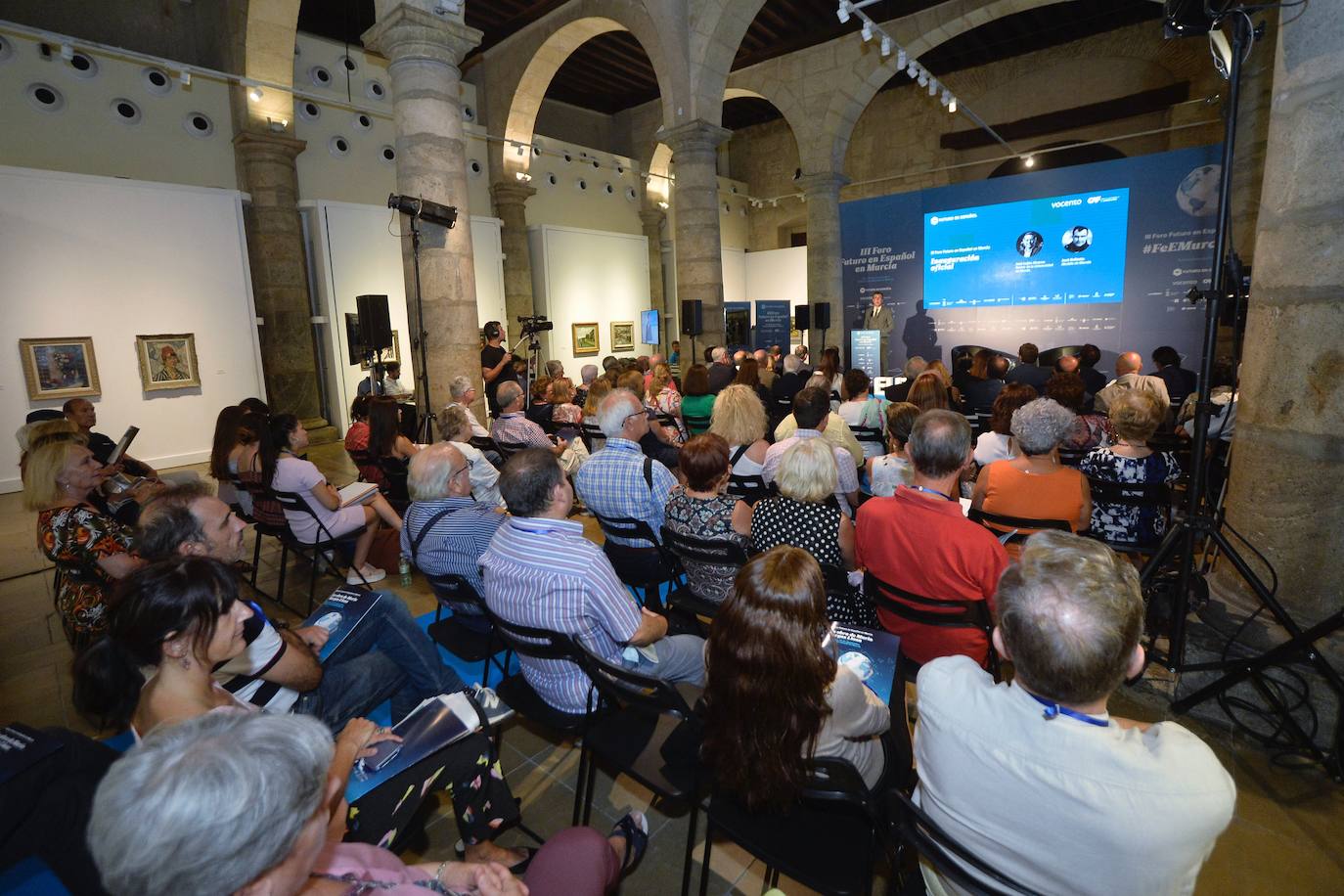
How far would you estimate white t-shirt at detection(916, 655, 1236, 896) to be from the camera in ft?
3.37

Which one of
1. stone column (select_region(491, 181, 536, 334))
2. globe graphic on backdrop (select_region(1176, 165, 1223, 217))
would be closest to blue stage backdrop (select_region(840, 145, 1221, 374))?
globe graphic on backdrop (select_region(1176, 165, 1223, 217))

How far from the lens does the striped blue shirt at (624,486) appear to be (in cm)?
329

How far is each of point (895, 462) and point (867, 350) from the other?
25.7 ft

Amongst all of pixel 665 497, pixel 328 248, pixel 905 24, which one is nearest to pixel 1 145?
pixel 328 248

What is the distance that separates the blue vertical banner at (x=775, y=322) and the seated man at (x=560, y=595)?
46.6 ft

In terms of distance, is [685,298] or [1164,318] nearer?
[1164,318]

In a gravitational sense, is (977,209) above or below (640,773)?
above

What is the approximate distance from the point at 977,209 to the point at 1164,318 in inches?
117

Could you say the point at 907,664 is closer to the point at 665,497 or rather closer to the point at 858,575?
the point at 858,575

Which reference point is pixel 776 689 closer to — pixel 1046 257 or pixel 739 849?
pixel 739 849

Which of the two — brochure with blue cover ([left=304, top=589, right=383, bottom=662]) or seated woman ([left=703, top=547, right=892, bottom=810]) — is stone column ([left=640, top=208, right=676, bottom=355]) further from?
seated woman ([left=703, top=547, right=892, bottom=810])

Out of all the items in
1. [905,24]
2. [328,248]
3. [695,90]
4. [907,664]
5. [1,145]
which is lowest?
[907,664]

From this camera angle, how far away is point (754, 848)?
5.00 ft

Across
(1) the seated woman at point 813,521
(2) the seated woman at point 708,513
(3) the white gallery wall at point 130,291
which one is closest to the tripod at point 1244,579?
(1) the seated woman at point 813,521
